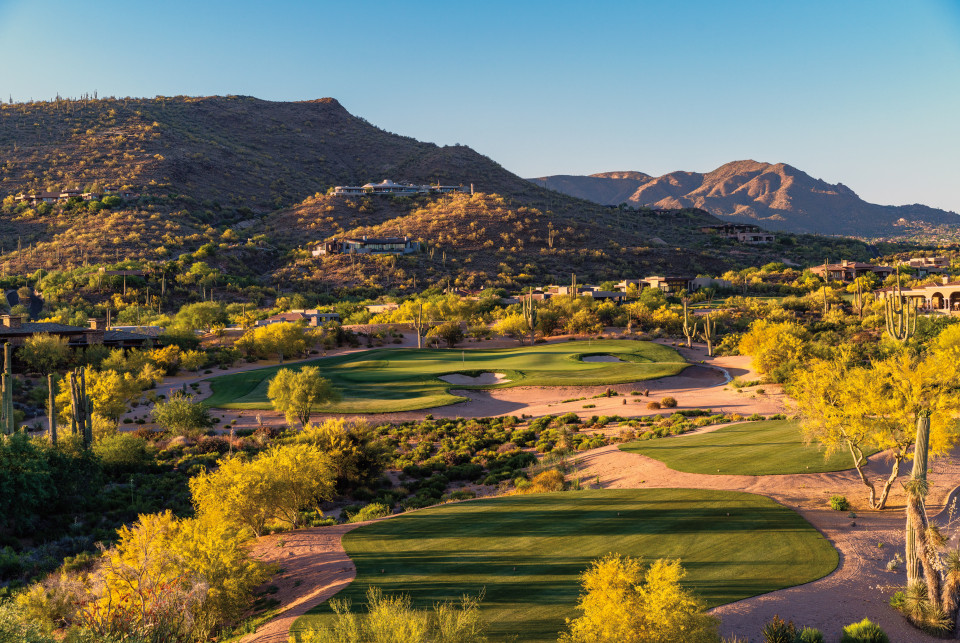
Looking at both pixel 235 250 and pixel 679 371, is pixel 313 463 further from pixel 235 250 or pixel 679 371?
pixel 235 250

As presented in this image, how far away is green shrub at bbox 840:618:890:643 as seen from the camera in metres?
13.5

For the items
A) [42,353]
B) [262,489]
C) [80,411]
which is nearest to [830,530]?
[262,489]

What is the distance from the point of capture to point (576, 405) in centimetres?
4594

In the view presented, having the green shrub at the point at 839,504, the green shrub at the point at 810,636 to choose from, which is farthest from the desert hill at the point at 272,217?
the green shrub at the point at 810,636

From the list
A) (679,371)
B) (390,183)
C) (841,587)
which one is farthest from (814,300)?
(390,183)

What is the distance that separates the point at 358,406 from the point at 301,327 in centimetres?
2641

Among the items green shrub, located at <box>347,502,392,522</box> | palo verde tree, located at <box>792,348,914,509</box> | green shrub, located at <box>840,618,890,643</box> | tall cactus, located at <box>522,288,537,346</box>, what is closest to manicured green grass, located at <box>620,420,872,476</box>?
palo verde tree, located at <box>792,348,914,509</box>

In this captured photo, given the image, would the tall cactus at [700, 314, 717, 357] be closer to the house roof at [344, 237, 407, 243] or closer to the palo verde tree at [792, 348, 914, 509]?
the palo verde tree at [792, 348, 914, 509]

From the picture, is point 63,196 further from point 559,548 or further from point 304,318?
point 559,548

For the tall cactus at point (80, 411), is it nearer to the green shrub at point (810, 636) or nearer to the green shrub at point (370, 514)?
the green shrub at point (370, 514)

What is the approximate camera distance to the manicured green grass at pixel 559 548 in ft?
50.8

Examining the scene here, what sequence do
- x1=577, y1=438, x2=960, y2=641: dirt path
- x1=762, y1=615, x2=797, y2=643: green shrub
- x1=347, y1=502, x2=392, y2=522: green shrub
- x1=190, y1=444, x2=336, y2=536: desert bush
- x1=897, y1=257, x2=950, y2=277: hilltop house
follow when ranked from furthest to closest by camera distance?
x1=897, y1=257, x2=950, y2=277: hilltop house
x1=347, y1=502, x2=392, y2=522: green shrub
x1=190, y1=444, x2=336, y2=536: desert bush
x1=577, y1=438, x2=960, y2=641: dirt path
x1=762, y1=615, x2=797, y2=643: green shrub

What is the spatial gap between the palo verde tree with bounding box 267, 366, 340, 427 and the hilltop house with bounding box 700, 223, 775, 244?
448 ft

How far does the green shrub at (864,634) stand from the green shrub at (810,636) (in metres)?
0.57
